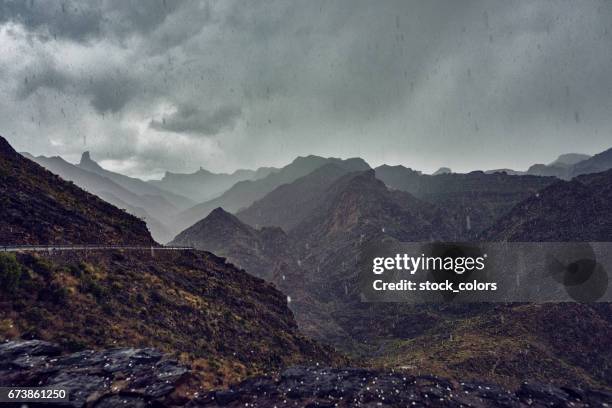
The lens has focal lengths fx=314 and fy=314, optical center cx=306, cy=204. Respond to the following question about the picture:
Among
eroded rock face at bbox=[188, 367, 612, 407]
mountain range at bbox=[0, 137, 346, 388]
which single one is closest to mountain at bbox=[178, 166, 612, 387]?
mountain range at bbox=[0, 137, 346, 388]

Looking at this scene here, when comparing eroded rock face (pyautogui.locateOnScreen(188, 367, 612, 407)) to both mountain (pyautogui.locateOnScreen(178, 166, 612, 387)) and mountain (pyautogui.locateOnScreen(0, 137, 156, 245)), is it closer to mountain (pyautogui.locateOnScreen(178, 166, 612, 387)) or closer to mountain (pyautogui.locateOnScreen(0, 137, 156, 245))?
mountain (pyautogui.locateOnScreen(178, 166, 612, 387))

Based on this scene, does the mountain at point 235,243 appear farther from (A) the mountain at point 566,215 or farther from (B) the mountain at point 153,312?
(B) the mountain at point 153,312

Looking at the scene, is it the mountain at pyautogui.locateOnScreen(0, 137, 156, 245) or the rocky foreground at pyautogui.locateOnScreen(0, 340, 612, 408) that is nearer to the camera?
the rocky foreground at pyautogui.locateOnScreen(0, 340, 612, 408)

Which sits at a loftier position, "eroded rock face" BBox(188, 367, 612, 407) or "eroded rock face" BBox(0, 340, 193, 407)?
"eroded rock face" BBox(0, 340, 193, 407)

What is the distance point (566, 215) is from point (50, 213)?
12383cm

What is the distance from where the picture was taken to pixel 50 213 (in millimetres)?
37688

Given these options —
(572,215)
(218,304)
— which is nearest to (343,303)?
(572,215)

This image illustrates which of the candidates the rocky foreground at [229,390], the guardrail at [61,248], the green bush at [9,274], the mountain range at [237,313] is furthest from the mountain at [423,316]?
the green bush at [9,274]

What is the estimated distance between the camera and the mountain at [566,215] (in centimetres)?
8644

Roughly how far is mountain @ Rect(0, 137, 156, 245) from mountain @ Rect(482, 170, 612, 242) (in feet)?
350

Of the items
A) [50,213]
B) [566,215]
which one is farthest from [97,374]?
[566,215]

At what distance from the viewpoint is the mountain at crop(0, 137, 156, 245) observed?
3241 centimetres

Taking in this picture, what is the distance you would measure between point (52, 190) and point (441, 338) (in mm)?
75795

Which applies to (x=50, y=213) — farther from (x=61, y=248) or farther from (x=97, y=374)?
(x=97, y=374)
